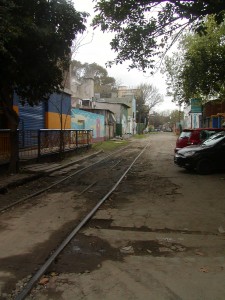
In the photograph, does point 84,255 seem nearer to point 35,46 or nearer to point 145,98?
point 35,46

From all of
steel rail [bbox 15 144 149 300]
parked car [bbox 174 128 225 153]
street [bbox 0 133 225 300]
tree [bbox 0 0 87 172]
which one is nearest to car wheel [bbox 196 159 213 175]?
parked car [bbox 174 128 225 153]

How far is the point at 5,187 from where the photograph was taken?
1103 centimetres

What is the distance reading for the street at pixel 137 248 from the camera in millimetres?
4355

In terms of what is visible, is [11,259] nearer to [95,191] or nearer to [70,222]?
[70,222]

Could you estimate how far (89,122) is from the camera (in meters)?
37.1

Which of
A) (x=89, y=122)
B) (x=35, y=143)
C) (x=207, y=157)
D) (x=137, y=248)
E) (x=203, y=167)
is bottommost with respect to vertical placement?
(x=137, y=248)

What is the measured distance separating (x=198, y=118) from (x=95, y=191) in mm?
42794

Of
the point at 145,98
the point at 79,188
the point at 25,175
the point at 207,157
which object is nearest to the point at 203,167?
the point at 207,157

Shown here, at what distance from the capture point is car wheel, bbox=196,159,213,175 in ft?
47.2

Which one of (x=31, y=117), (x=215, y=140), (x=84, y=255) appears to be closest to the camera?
(x=84, y=255)

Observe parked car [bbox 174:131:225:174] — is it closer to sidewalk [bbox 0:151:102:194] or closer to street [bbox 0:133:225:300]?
street [bbox 0:133:225:300]

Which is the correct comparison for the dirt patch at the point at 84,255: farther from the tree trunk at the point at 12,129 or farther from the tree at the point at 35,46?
the tree trunk at the point at 12,129

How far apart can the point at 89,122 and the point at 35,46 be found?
990 inches

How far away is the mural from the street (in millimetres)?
23523
